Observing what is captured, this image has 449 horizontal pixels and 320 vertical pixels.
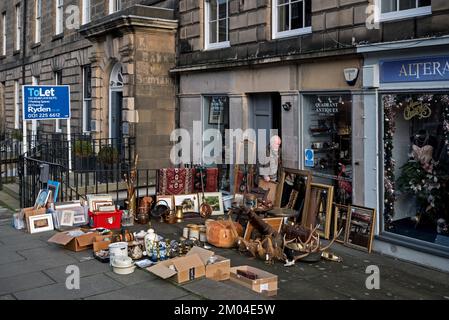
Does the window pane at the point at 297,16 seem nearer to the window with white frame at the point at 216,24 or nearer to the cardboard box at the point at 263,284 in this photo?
the window with white frame at the point at 216,24

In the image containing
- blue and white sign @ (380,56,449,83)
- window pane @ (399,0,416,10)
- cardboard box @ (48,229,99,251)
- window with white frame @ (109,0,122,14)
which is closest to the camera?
blue and white sign @ (380,56,449,83)

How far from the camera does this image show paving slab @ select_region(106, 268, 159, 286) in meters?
6.74

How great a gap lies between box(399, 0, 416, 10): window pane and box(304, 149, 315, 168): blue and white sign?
308 cm

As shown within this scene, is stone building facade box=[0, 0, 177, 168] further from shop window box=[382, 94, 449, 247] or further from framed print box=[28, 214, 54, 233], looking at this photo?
shop window box=[382, 94, 449, 247]

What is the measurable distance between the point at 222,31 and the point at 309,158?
456 centimetres

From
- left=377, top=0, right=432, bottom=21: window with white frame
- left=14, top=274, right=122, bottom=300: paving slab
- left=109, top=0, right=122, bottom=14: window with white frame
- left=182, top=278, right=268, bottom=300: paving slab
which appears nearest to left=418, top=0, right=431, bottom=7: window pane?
left=377, top=0, right=432, bottom=21: window with white frame

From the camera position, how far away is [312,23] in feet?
32.3

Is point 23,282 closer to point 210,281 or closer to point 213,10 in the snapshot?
point 210,281

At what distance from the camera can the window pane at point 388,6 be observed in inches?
332

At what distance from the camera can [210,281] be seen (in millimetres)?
6629

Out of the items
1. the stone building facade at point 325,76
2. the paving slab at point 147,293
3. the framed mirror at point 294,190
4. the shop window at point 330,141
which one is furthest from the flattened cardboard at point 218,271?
the shop window at point 330,141

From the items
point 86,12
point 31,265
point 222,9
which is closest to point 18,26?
point 86,12
